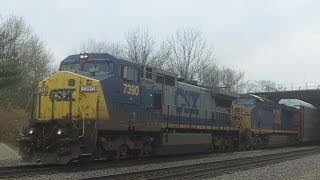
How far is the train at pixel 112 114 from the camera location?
13.8 m

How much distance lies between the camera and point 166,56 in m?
52.5

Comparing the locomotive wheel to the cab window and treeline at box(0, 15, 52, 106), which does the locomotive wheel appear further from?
treeline at box(0, 15, 52, 106)

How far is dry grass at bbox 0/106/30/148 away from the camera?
2317 cm

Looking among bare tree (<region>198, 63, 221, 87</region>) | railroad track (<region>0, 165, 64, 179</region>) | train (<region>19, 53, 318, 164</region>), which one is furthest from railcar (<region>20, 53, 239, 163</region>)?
bare tree (<region>198, 63, 221, 87</region>)

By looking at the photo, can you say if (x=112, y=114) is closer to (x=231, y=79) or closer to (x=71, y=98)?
(x=71, y=98)

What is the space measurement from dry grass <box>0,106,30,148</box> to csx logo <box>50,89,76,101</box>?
25.4 ft

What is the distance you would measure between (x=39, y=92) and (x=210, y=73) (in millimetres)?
48809

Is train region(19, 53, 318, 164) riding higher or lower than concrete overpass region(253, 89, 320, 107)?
lower

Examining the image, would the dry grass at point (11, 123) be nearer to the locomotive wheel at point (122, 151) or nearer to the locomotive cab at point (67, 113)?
the locomotive cab at point (67, 113)

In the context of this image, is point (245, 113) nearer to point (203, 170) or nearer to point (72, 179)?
point (203, 170)

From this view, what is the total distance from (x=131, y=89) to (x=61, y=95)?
2575 millimetres

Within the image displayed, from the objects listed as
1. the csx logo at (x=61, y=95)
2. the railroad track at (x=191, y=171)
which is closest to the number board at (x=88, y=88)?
the csx logo at (x=61, y=95)

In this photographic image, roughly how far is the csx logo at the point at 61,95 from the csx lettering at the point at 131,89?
1953mm

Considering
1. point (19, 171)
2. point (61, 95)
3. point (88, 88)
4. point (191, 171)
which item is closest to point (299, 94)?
point (191, 171)
